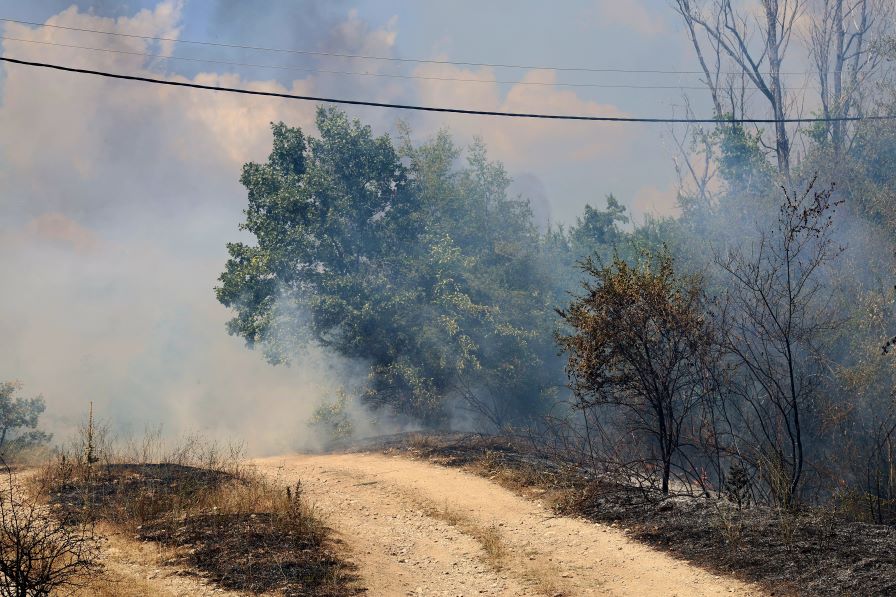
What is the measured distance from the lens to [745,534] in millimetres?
11047

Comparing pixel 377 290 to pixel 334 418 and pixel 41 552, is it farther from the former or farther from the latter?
pixel 41 552

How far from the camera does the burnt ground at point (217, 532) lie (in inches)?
385

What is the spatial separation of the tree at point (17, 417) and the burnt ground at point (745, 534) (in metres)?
19.0

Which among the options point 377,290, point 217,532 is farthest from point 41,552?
point 377,290

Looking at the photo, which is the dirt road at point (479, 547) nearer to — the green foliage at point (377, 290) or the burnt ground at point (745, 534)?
the burnt ground at point (745, 534)

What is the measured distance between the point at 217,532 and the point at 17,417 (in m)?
20.0

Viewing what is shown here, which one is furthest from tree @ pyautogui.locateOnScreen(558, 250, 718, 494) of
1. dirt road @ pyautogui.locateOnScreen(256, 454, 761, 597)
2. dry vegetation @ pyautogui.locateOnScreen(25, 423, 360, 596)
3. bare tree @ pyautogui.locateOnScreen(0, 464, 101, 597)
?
bare tree @ pyautogui.locateOnScreen(0, 464, 101, 597)

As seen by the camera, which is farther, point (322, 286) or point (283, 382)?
point (283, 382)

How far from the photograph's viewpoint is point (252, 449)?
30.2 metres

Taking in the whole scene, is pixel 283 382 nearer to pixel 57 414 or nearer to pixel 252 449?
pixel 252 449

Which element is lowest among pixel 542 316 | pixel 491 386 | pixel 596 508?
pixel 596 508

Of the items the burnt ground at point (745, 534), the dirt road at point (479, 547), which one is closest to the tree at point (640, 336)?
the burnt ground at point (745, 534)

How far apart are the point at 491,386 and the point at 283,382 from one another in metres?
11.2

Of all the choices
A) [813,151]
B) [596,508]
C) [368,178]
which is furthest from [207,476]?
[813,151]
